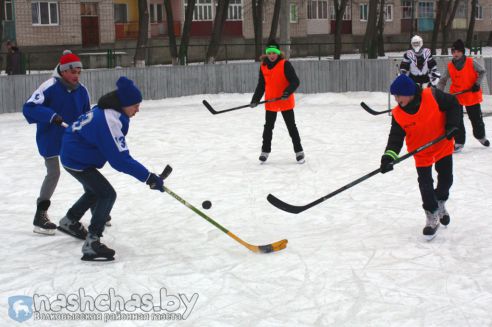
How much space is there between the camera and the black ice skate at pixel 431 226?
18.3 ft

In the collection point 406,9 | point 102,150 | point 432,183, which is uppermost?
point 406,9

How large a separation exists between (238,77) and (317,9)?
22269 millimetres

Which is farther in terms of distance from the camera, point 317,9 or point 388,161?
point 317,9

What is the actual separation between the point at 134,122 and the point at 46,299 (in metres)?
9.05

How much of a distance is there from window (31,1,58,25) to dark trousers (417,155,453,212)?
2408 centimetres

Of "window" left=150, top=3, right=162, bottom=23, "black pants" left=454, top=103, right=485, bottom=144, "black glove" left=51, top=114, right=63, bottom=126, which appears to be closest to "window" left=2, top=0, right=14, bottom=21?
"window" left=150, top=3, right=162, bottom=23

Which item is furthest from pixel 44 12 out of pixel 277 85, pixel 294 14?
pixel 277 85

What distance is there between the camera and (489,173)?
8.09m

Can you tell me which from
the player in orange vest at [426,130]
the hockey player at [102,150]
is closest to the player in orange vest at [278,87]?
the player in orange vest at [426,130]

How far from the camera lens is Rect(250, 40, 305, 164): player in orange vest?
8.65m

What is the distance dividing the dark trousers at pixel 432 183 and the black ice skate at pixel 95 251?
2284 mm

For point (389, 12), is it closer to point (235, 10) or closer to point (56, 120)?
point (235, 10)

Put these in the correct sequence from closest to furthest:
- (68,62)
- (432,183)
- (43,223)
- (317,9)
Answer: (432,183) → (68,62) → (43,223) → (317,9)

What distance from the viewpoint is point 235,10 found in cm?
3453
